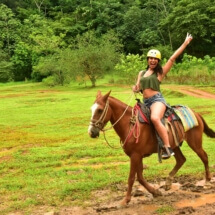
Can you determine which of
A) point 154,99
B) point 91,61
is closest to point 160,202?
point 154,99

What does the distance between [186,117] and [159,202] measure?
1.75 metres

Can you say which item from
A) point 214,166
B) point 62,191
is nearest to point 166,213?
point 62,191

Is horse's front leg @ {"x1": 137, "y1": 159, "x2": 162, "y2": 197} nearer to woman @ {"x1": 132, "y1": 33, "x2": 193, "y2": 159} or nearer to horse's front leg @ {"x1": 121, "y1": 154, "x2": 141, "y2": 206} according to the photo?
horse's front leg @ {"x1": 121, "y1": 154, "x2": 141, "y2": 206}

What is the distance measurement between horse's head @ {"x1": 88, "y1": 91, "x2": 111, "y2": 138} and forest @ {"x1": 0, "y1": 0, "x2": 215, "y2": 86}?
30.2 m

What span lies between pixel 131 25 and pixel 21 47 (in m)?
19.0

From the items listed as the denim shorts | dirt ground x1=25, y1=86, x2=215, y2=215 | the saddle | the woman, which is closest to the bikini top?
the woman

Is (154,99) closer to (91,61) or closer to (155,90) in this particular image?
(155,90)

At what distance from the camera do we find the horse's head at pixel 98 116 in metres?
5.22

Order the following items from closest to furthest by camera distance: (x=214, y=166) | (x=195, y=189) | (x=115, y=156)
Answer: (x=195, y=189)
(x=214, y=166)
(x=115, y=156)

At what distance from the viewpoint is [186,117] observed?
6215 mm

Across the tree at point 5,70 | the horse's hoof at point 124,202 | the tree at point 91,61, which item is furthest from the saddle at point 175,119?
the tree at point 5,70

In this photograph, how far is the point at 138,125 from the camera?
561cm

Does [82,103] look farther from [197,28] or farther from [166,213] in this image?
[197,28]

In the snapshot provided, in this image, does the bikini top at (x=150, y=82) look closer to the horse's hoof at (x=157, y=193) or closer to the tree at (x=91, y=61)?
the horse's hoof at (x=157, y=193)
